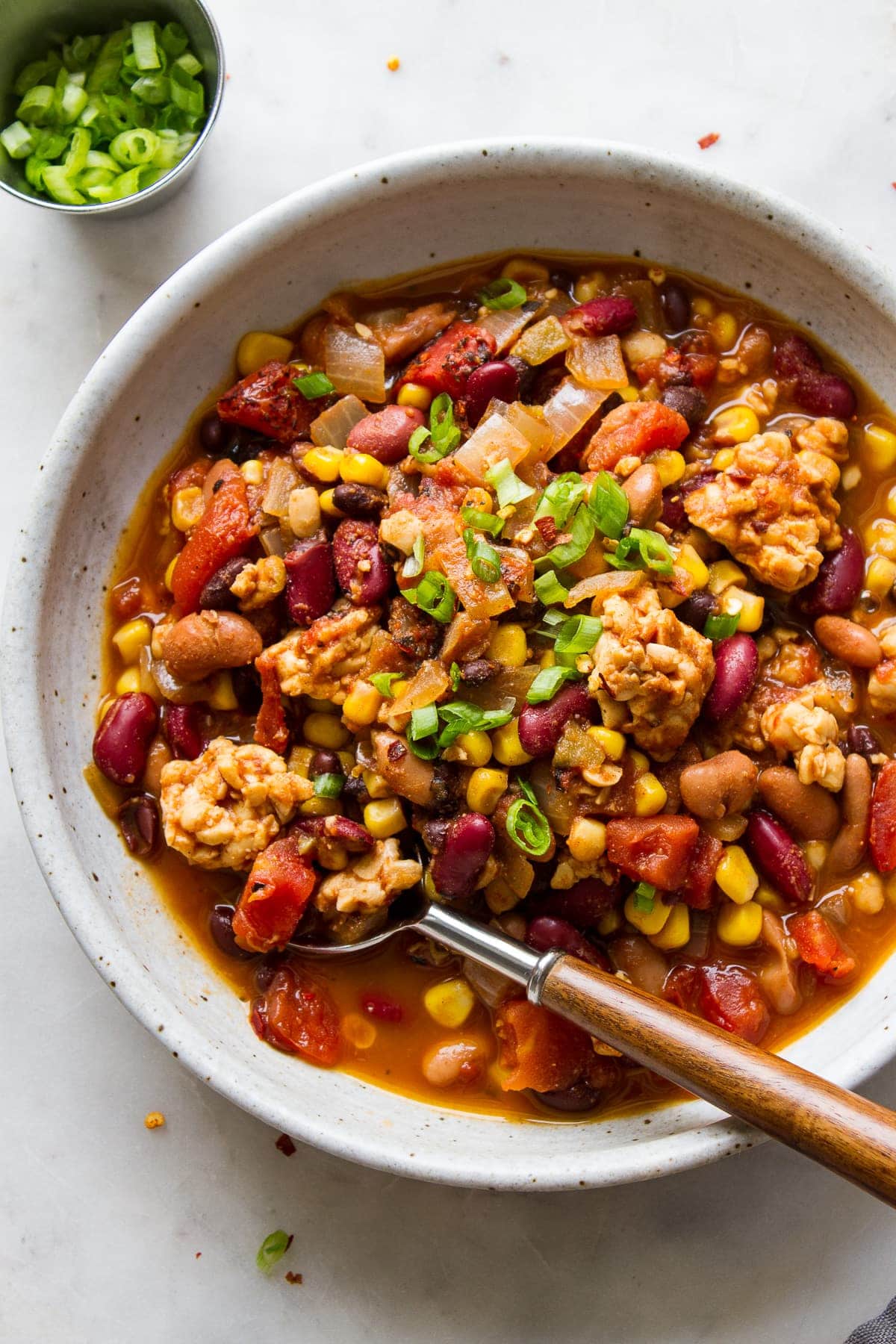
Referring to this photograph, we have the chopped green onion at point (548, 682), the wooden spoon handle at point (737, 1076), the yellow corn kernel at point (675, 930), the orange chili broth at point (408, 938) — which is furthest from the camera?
the orange chili broth at point (408, 938)

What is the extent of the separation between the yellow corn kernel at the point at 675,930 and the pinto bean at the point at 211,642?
169 cm

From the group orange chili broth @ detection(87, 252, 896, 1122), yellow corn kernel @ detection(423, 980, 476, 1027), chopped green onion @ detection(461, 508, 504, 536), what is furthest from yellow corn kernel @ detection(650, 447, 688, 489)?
yellow corn kernel @ detection(423, 980, 476, 1027)

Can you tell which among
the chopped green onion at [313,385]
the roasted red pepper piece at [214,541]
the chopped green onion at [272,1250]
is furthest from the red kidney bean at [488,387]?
the chopped green onion at [272,1250]

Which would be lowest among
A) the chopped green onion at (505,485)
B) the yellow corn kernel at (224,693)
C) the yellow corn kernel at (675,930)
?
the yellow corn kernel at (224,693)

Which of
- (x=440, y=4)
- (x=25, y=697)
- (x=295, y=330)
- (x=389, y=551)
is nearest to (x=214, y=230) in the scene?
(x=295, y=330)

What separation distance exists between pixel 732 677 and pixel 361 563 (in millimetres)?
1302

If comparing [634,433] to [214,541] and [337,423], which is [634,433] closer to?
[337,423]

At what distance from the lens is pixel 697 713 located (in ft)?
12.3

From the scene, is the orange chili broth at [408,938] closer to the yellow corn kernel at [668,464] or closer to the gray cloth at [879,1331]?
the yellow corn kernel at [668,464]

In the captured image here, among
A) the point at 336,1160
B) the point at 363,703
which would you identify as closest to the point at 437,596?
the point at 363,703

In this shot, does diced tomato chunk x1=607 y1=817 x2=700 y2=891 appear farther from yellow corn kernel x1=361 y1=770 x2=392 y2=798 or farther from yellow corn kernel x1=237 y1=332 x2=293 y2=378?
yellow corn kernel x1=237 y1=332 x2=293 y2=378

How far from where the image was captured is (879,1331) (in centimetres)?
399

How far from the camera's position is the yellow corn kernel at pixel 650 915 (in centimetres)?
380

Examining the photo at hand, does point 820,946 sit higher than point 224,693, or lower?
higher
